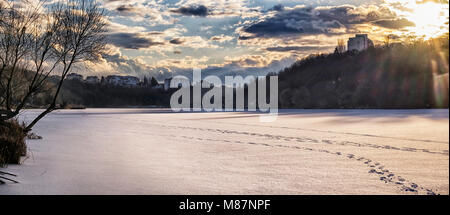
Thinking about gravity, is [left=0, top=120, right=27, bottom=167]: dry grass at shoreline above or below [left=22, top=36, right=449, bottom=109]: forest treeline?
below

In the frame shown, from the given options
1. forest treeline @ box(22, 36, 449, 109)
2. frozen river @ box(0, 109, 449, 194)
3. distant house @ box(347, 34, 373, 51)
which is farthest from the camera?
distant house @ box(347, 34, 373, 51)

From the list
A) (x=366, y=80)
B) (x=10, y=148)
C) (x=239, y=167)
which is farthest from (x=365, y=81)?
(x=10, y=148)

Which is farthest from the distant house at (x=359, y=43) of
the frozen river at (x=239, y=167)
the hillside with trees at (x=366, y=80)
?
the frozen river at (x=239, y=167)

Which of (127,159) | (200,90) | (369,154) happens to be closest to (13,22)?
(127,159)

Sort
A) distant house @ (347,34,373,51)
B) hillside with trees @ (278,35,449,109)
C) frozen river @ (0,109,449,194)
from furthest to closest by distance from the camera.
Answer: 1. distant house @ (347,34,373,51)
2. hillside with trees @ (278,35,449,109)
3. frozen river @ (0,109,449,194)


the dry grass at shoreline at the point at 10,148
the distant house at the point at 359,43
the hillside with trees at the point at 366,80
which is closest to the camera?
the dry grass at shoreline at the point at 10,148

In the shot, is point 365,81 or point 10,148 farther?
point 365,81

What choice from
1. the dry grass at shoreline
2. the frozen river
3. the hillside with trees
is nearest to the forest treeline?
the hillside with trees

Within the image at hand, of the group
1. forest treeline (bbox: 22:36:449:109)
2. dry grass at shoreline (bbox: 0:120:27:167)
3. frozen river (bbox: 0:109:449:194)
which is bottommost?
frozen river (bbox: 0:109:449:194)

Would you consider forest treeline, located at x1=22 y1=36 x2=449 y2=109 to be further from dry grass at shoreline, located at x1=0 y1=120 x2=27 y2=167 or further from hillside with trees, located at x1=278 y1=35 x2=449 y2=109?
dry grass at shoreline, located at x1=0 y1=120 x2=27 y2=167

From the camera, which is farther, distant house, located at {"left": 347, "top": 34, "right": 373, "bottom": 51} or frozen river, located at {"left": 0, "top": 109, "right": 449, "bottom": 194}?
distant house, located at {"left": 347, "top": 34, "right": 373, "bottom": 51}

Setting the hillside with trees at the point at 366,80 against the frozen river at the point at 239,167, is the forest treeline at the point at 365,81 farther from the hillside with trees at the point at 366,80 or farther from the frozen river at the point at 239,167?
the frozen river at the point at 239,167

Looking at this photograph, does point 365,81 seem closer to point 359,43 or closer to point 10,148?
point 359,43
